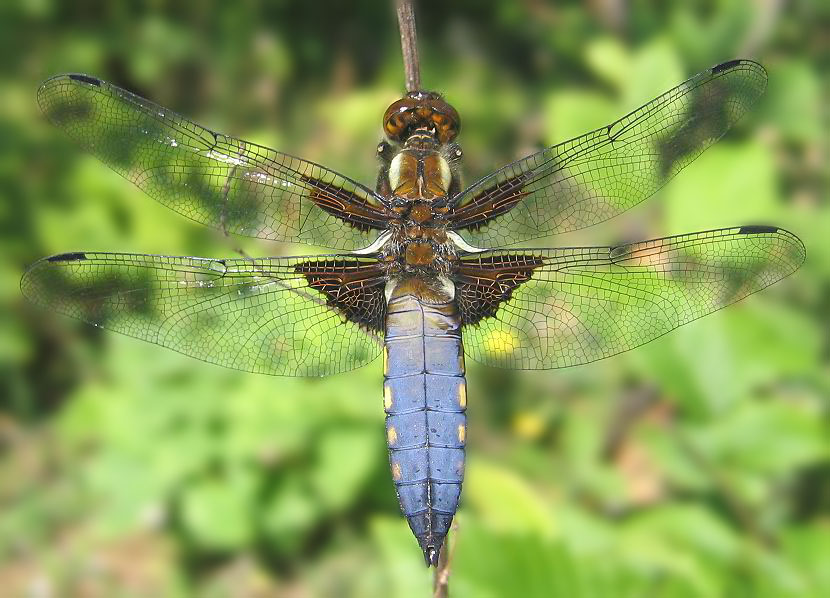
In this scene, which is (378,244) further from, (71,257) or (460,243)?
(71,257)

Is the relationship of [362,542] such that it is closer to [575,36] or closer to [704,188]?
[704,188]

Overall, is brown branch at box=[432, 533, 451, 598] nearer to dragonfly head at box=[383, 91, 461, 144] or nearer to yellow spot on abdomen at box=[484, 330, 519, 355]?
yellow spot on abdomen at box=[484, 330, 519, 355]

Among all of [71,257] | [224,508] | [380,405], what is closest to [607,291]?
[71,257]

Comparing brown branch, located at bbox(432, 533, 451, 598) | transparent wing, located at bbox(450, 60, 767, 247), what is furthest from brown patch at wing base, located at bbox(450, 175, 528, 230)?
brown branch, located at bbox(432, 533, 451, 598)

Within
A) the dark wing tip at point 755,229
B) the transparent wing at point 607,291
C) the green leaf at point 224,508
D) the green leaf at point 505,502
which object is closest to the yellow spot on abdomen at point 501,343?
the transparent wing at point 607,291

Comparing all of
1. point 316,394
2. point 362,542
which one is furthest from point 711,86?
point 362,542

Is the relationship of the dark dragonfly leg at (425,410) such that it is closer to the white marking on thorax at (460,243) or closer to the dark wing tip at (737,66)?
the white marking on thorax at (460,243)
